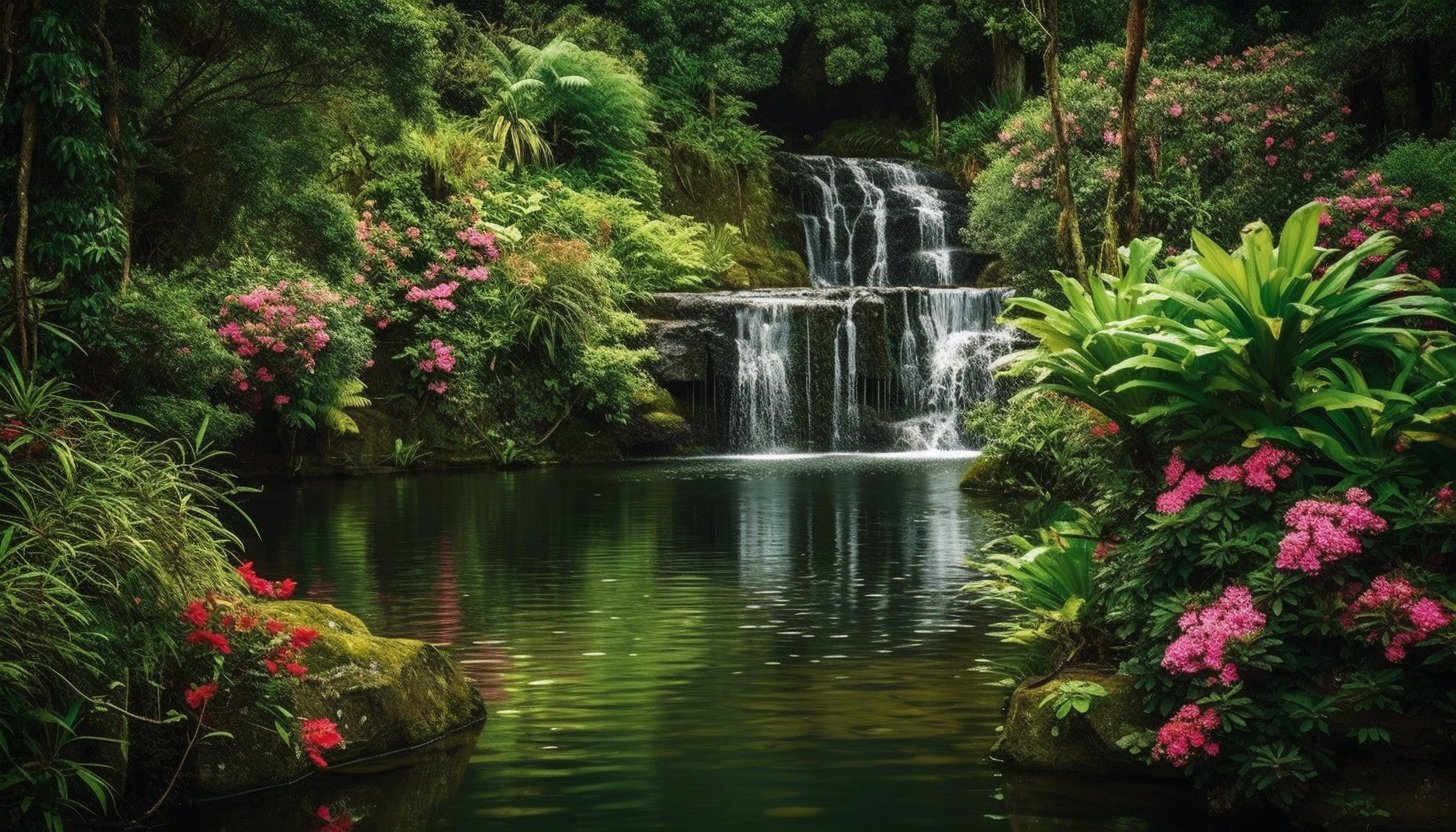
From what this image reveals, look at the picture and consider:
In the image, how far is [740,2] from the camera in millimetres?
37344

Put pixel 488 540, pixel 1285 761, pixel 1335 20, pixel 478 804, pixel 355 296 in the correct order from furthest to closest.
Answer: pixel 1335 20 < pixel 355 296 < pixel 488 540 < pixel 478 804 < pixel 1285 761

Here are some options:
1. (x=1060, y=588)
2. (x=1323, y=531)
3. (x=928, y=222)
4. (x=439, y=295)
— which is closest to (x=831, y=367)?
(x=439, y=295)

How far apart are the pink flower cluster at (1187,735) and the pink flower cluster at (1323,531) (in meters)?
0.61

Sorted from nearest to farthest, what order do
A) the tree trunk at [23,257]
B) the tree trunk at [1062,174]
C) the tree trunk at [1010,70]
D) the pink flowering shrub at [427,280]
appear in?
1. the tree trunk at [23,257]
2. the tree trunk at [1062,174]
3. the pink flowering shrub at [427,280]
4. the tree trunk at [1010,70]

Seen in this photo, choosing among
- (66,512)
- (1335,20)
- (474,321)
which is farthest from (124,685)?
(1335,20)

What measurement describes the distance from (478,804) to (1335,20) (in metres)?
23.7

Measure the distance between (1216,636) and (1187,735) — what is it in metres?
0.36

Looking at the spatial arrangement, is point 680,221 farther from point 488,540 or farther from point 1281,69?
point 488,540

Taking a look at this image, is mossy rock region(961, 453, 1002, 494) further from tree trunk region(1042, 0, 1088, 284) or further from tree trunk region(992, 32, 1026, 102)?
tree trunk region(992, 32, 1026, 102)

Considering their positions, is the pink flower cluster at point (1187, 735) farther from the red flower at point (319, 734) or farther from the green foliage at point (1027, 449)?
the green foliage at point (1027, 449)

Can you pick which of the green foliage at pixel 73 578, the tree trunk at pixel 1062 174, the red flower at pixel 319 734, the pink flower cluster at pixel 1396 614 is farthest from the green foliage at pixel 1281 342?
the tree trunk at pixel 1062 174

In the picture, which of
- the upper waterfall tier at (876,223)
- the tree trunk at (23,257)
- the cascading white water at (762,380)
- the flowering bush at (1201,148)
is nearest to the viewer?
the tree trunk at (23,257)

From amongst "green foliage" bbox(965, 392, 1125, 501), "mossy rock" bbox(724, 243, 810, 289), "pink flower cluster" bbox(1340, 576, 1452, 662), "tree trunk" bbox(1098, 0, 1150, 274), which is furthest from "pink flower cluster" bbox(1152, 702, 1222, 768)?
"mossy rock" bbox(724, 243, 810, 289)

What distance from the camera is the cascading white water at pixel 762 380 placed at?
27.9 m
